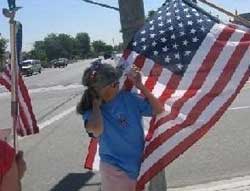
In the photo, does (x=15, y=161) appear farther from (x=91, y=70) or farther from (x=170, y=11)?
(x=170, y=11)

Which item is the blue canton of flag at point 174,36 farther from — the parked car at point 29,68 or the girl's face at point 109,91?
the parked car at point 29,68

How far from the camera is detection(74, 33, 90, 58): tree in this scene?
6654 inches

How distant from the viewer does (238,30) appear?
16.4 feet

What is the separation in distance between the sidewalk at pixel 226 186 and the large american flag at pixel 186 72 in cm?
232

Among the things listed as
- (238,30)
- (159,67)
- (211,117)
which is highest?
(238,30)

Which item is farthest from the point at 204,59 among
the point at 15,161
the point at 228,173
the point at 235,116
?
the point at 235,116

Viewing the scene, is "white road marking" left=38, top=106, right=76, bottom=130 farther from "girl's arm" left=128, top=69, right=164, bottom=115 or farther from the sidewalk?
"girl's arm" left=128, top=69, right=164, bottom=115

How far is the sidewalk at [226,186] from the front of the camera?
712cm

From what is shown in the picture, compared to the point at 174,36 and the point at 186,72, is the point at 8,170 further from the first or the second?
the point at 174,36

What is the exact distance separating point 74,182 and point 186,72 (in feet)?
12.8

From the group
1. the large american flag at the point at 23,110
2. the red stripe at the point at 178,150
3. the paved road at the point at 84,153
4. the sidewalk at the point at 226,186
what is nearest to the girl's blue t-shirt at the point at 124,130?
the red stripe at the point at 178,150

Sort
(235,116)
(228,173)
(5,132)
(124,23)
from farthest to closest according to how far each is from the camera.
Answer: (235,116)
(228,173)
(124,23)
(5,132)

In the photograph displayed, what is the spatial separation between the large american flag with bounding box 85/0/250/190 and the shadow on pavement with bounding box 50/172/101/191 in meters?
3.32

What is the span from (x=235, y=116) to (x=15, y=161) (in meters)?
10.7
